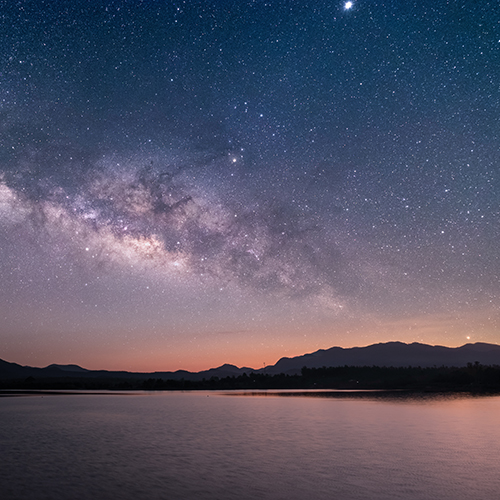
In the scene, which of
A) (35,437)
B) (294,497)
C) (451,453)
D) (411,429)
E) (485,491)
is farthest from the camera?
(411,429)

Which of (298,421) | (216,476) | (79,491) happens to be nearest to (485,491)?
(216,476)

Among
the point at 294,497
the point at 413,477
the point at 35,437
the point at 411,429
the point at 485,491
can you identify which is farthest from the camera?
the point at 411,429

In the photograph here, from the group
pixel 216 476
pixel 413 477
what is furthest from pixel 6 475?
pixel 413 477

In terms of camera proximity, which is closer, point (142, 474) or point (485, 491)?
point (485, 491)

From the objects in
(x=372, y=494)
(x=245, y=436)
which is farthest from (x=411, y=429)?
(x=372, y=494)

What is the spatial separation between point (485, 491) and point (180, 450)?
20973mm

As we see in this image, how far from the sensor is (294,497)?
19.3 metres

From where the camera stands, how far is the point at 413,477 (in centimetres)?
2358

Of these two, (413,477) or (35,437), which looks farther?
(35,437)

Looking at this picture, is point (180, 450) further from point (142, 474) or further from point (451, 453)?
point (451, 453)

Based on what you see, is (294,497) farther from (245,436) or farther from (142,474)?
(245,436)

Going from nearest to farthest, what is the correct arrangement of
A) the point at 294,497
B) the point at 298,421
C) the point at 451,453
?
1. the point at 294,497
2. the point at 451,453
3. the point at 298,421

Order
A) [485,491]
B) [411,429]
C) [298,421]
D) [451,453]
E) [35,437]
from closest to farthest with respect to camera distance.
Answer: [485,491] < [451,453] < [35,437] < [411,429] < [298,421]

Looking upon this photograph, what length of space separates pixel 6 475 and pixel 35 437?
1808 cm
